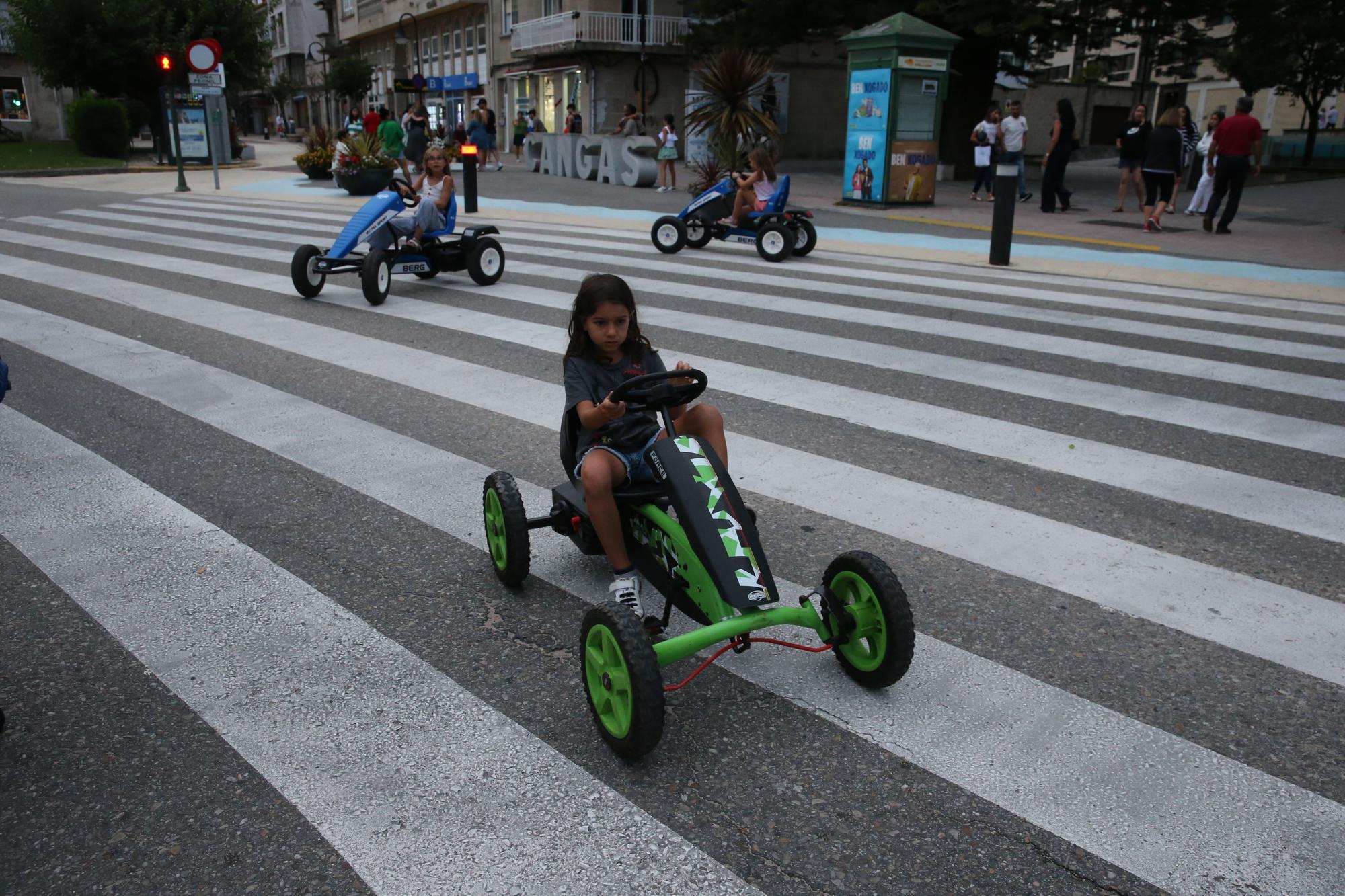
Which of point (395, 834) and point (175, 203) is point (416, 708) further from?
point (175, 203)

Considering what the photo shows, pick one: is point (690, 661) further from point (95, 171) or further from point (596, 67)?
point (596, 67)

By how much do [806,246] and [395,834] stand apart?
34.2 ft

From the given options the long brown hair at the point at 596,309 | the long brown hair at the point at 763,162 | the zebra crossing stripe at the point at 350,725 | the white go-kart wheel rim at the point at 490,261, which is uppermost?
the long brown hair at the point at 763,162

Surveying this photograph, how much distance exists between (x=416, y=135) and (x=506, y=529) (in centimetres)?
2109

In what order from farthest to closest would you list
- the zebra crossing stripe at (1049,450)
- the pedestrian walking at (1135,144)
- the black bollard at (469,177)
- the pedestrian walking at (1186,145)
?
the black bollard at (469,177), the pedestrian walking at (1135,144), the pedestrian walking at (1186,145), the zebra crossing stripe at (1049,450)

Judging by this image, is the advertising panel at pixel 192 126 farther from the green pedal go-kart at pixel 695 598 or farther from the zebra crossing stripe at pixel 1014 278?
the green pedal go-kart at pixel 695 598

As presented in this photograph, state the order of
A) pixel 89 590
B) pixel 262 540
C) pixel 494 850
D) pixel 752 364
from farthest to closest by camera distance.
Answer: pixel 752 364 < pixel 262 540 < pixel 89 590 < pixel 494 850

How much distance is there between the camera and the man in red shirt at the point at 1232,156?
14.1 m

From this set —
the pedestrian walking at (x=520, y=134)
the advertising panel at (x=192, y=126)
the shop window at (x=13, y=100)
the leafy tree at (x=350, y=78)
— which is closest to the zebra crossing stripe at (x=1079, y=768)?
the advertising panel at (x=192, y=126)

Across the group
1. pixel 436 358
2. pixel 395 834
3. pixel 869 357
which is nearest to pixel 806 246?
pixel 869 357

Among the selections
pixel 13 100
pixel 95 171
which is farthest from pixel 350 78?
pixel 95 171

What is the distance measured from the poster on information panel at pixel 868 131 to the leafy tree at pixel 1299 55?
13.0 metres

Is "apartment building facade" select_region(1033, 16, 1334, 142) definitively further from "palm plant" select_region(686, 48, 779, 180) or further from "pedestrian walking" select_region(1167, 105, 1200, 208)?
"palm plant" select_region(686, 48, 779, 180)

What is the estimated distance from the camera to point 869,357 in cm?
711
